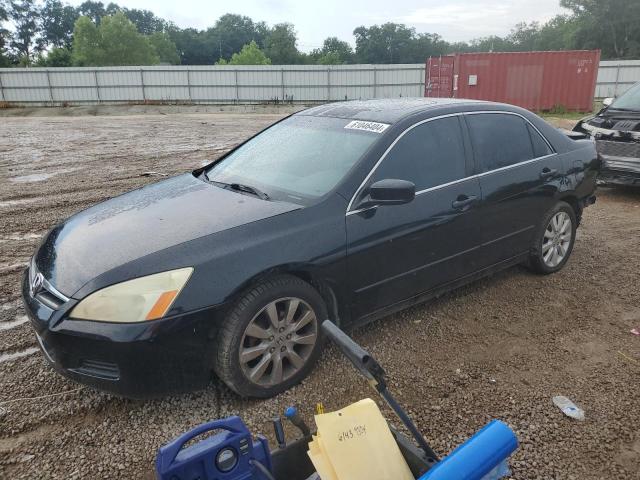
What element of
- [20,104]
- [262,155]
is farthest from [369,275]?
[20,104]

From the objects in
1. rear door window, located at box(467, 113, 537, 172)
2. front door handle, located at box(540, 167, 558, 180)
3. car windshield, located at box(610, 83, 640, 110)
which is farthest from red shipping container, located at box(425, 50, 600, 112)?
rear door window, located at box(467, 113, 537, 172)

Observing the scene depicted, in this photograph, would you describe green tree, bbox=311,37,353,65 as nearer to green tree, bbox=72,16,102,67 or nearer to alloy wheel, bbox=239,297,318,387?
green tree, bbox=72,16,102,67

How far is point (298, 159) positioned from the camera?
3.62 m

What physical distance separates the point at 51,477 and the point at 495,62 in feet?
71.7

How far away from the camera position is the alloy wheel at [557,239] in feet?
15.0

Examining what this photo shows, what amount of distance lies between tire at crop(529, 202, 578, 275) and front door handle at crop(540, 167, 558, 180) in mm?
297

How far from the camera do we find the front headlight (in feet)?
8.23

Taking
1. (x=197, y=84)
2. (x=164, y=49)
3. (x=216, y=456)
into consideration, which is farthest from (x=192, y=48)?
(x=216, y=456)

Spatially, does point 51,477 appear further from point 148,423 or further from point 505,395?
point 505,395

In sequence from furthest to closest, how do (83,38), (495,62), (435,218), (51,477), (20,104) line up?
1. (83,38)
2. (20,104)
3. (495,62)
4. (435,218)
5. (51,477)

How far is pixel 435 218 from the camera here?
354 centimetres

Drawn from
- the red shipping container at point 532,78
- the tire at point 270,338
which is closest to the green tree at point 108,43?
the red shipping container at point 532,78

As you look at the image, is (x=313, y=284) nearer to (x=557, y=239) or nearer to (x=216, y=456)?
(x=216, y=456)

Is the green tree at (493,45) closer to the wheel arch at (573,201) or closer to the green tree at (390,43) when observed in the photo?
the green tree at (390,43)
